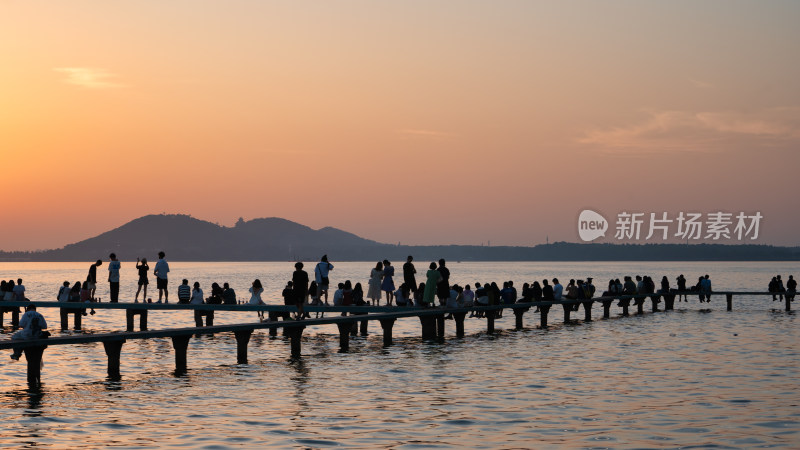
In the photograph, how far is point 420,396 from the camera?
2020 cm

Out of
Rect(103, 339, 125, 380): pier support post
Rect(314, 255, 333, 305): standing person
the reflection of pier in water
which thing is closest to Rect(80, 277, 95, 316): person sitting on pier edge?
the reflection of pier in water

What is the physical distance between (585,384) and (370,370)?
612cm

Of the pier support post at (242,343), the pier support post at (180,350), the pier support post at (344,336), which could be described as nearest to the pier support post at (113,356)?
the pier support post at (180,350)

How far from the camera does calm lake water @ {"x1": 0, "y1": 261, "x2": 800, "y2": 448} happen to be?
50.6 ft

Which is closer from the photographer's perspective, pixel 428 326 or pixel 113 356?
pixel 113 356

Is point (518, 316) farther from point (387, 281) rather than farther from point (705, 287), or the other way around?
point (705, 287)

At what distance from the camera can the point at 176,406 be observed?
18828 mm

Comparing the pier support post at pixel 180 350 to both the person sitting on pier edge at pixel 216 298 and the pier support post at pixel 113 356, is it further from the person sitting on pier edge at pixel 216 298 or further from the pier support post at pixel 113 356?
the person sitting on pier edge at pixel 216 298

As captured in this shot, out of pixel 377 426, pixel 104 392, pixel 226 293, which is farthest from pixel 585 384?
pixel 226 293

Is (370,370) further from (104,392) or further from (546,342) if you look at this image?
(546,342)

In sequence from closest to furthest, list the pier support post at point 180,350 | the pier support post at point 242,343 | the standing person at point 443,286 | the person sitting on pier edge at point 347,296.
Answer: the pier support post at point 180,350
the pier support post at point 242,343
the standing person at point 443,286
the person sitting on pier edge at point 347,296

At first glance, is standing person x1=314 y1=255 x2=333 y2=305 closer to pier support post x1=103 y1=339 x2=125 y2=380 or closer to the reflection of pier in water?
the reflection of pier in water

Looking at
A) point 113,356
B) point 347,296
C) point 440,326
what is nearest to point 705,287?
point 440,326

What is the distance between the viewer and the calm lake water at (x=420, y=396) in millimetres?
15438
